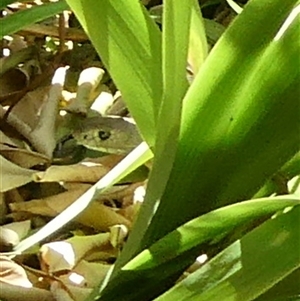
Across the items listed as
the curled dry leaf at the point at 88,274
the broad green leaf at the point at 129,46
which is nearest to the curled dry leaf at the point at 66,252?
the curled dry leaf at the point at 88,274

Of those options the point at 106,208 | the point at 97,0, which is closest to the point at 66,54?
the point at 106,208

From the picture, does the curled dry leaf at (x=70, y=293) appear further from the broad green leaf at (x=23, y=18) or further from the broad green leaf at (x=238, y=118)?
the broad green leaf at (x=23, y=18)

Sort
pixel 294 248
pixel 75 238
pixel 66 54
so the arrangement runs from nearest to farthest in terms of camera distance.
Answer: pixel 294 248 → pixel 75 238 → pixel 66 54

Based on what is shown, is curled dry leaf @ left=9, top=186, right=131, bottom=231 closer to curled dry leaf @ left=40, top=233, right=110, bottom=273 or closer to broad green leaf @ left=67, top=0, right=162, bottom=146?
curled dry leaf @ left=40, top=233, right=110, bottom=273

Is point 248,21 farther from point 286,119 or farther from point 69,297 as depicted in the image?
point 69,297

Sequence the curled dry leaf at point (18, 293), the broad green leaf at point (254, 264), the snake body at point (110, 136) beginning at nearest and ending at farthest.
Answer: the broad green leaf at point (254, 264)
the curled dry leaf at point (18, 293)
the snake body at point (110, 136)

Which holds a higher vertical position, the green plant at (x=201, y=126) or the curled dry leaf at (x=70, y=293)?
the green plant at (x=201, y=126)

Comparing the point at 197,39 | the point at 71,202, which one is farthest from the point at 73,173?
the point at 197,39

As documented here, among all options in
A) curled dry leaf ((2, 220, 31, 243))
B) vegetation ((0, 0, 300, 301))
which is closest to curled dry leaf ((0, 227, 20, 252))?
curled dry leaf ((2, 220, 31, 243))
